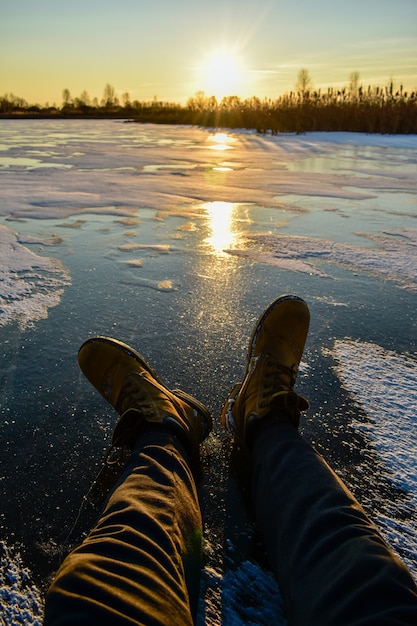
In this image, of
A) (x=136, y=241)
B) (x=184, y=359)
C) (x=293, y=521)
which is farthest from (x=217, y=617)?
(x=136, y=241)

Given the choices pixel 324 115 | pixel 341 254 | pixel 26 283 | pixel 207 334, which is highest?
pixel 324 115

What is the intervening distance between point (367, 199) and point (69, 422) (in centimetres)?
430

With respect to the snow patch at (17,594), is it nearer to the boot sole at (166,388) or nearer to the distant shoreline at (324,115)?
the boot sole at (166,388)

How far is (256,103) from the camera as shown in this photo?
18375mm

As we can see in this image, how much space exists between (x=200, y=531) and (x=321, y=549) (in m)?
0.29

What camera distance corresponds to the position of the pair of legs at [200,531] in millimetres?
702

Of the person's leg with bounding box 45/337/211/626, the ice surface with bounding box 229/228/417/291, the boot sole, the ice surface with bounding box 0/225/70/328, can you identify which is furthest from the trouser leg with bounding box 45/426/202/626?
the ice surface with bounding box 229/228/417/291

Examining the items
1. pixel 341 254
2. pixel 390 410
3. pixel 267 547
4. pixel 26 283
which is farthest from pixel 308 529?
pixel 341 254

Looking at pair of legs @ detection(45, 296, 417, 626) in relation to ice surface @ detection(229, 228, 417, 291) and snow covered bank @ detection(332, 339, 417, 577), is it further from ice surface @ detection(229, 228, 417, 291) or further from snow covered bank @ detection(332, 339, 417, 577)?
ice surface @ detection(229, 228, 417, 291)

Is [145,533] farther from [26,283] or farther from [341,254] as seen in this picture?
[341,254]

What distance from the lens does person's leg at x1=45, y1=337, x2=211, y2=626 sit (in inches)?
27.2

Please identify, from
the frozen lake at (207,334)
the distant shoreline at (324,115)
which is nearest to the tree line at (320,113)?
the distant shoreline at (324,115)

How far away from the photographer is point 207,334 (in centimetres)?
194

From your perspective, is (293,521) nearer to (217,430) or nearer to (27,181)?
(217,430)
